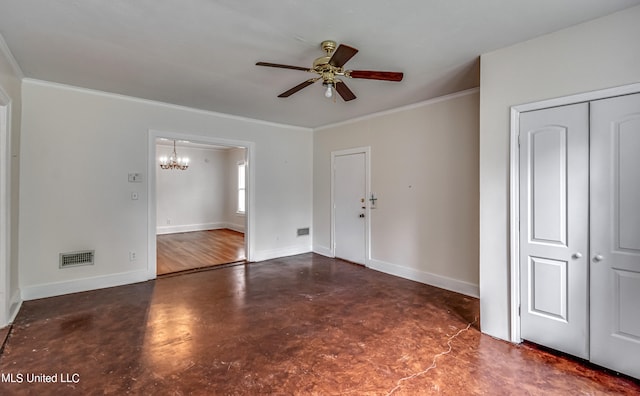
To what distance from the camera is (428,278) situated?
407cm

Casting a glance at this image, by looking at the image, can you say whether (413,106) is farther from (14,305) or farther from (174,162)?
(174,162)

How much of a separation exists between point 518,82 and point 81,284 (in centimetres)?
523

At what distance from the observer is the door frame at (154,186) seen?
4.20 metres

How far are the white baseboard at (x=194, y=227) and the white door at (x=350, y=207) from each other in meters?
4.16

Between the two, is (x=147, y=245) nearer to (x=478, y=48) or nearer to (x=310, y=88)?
(x=310, y=88)

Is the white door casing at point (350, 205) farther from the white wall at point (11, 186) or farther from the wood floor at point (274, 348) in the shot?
the white wall at point (11, 186)

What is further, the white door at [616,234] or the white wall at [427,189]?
the white wall at [427,189]

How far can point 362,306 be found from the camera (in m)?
3.32

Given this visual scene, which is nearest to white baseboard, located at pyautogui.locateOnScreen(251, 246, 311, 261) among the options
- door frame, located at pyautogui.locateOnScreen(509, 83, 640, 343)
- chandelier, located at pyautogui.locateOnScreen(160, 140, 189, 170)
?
door frame, located at pyautogui.locateOnScreen(509, 83, 640, 343)

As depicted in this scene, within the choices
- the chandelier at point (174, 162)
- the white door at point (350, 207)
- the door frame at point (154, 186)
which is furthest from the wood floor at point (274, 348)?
the chandelier at point (174, 162)

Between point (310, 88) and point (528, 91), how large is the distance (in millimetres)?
2170

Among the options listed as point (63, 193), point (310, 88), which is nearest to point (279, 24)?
point (310, 88)

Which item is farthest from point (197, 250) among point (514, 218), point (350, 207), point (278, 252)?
point (514, 218)

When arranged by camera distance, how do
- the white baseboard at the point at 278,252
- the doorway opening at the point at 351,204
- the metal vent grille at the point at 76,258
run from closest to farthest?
the metal vent grille at the point at 76,258, the doorway opening at the point at 351,204, the white baseboard at the point at 278,252
